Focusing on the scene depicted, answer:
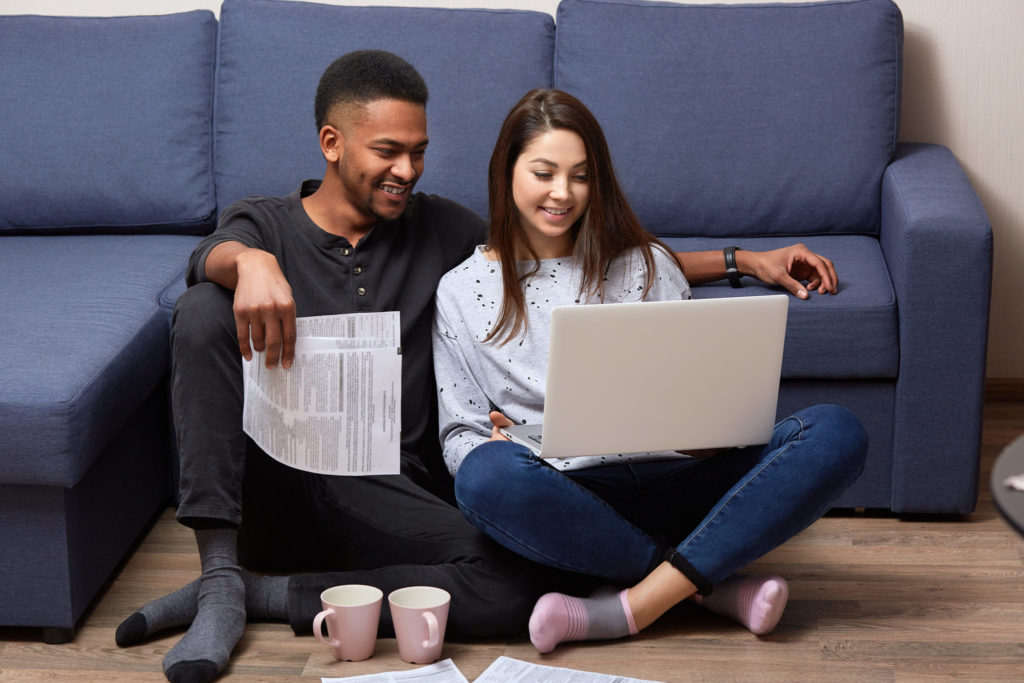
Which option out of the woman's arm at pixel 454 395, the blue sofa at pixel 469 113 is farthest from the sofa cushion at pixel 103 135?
the woman's arm at pixel 454 395

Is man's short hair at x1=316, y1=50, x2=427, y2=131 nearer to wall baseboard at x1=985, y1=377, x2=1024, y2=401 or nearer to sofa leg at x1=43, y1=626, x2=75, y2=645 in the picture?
sofa leg at x1=43, y1=626, x2=75, y2=645

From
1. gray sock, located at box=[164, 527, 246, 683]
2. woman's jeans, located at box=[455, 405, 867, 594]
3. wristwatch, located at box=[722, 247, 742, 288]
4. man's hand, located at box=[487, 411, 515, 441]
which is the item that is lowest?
gray sock, located at box=[164, 527, 246, 683]

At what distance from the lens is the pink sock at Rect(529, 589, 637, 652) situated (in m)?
1.63

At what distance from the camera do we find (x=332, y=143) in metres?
1.86

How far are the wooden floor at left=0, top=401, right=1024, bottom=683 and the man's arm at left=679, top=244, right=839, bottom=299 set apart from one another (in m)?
0.45

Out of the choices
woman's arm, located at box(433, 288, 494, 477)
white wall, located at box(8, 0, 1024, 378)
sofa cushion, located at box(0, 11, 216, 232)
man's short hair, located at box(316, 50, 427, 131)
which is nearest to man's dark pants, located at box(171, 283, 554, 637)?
woman's arm, located at box(433, 288, 494, 477)

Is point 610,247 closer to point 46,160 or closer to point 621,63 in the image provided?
point 621,63

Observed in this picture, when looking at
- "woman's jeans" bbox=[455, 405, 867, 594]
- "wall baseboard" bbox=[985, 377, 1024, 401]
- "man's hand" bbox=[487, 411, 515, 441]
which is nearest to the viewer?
"woman's jeans" bbox=[455, 405, 867, 594]

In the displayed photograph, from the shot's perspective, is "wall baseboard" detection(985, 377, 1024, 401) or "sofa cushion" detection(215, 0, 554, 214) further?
"wall baseboard" detection(985, 377, 1024, 401)

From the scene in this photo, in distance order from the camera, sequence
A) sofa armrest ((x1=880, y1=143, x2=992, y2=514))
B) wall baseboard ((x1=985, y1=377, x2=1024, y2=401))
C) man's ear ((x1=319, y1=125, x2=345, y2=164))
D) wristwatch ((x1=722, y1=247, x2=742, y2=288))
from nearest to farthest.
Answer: man's ear ((x1=319, y1=125, x2=345, y2=164)) < sofa armrest ((x1=880, y1=143, x2=992, y2=514)) < wristwatch ((x1=722, y1=247, x2=742, y2=288)) < wall baseboard ((x1=985, y1=377, x2=1024, y2=401))

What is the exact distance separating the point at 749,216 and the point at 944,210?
0.49 meters

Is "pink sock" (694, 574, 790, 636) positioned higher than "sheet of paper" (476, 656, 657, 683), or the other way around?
"pink sock" (694, 574, 790, 636)

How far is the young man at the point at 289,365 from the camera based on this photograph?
168cm

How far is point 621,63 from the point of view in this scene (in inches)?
97.3
